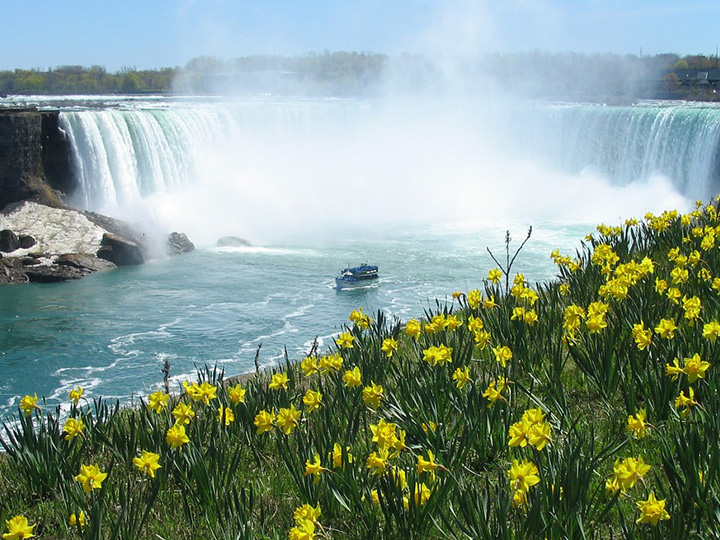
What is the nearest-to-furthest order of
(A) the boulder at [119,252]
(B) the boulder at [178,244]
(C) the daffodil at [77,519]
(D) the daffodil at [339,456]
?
(C) the daffodil at [77,519] → (D) the daffodil at [339,456] → (A) the boulder at [119,252] → (B) the boulder at [178,244]

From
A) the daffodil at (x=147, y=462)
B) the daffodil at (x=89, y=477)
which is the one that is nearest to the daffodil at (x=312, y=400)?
the daffodil at (x=147, y=462)

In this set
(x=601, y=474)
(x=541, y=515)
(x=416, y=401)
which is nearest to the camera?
(x=541, y=515)

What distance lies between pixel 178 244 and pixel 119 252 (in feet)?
8.92

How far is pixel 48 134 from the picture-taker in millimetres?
31000

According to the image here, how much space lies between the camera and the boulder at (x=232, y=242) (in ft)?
96.7

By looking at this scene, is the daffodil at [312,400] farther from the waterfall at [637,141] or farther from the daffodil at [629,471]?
the waterfall at [637,141]

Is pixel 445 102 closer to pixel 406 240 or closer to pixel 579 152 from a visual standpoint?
pixel 579 152

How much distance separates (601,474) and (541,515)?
875 millimetres

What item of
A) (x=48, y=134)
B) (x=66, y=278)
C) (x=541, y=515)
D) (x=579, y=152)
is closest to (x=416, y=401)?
(x=541, y=515)

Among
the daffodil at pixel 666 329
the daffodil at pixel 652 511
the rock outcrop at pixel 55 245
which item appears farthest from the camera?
the rock outcrop at pixel 55 245

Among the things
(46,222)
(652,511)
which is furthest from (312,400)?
(46,222)

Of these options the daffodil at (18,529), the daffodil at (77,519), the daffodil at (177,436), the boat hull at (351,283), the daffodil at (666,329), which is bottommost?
the boat hull at (351,283)

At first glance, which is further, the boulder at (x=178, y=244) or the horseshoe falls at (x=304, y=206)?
the boulder at (x=178, y=244)

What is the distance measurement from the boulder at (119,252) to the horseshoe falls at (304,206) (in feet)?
2.25
